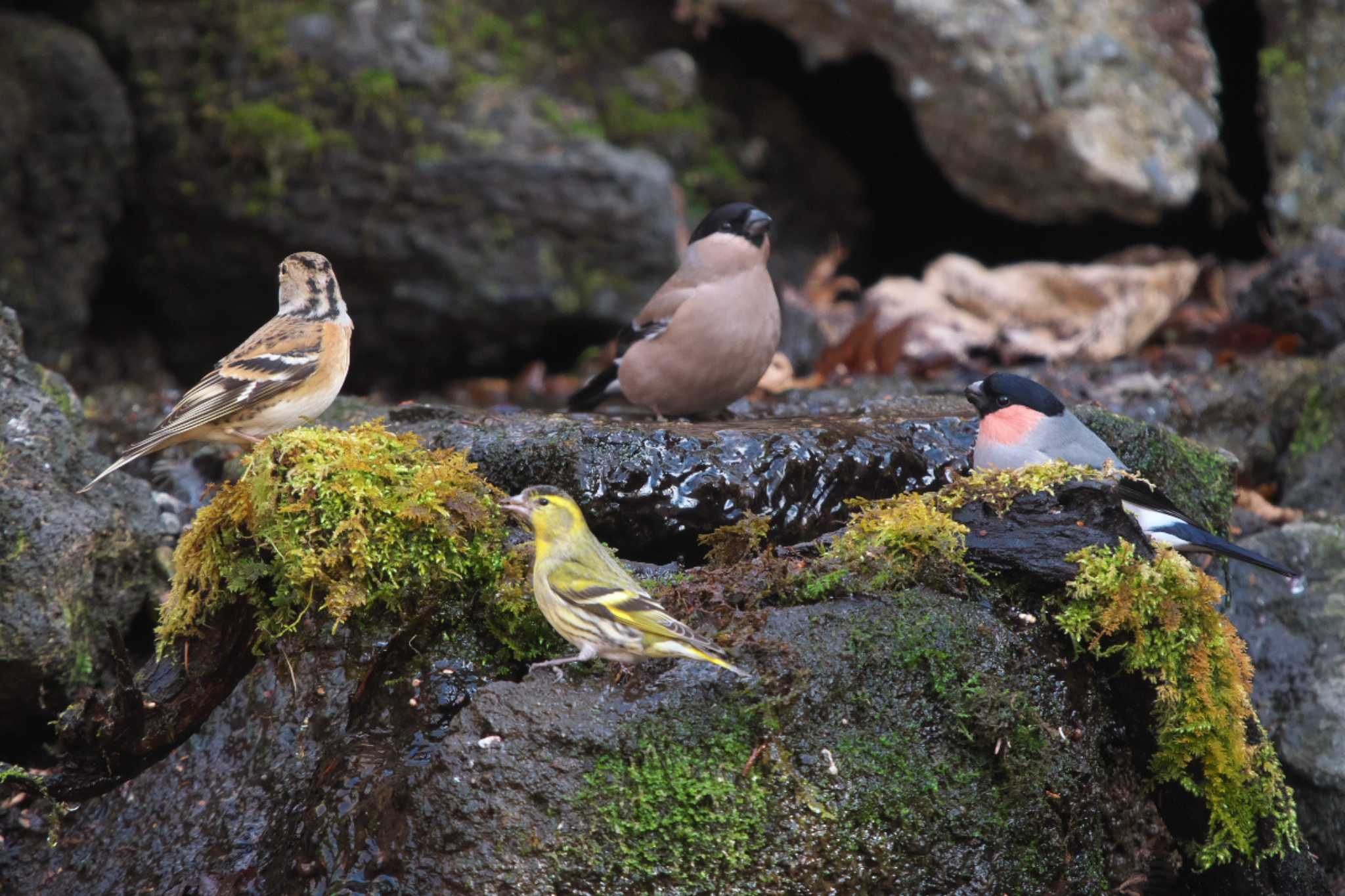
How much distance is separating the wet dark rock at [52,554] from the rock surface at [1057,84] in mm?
7888

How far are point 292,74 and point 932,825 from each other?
908 centimetres

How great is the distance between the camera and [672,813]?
384 centimetres

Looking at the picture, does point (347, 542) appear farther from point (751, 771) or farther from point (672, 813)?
point (751, 771)

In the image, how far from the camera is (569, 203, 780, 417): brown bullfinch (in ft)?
23.3

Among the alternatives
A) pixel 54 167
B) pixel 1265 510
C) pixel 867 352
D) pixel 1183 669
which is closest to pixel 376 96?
pixel 54 167

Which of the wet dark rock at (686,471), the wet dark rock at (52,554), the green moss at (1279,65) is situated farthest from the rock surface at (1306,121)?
the wet dark rock at (52,554)

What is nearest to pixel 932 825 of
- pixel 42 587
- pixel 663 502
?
pixel 663 502

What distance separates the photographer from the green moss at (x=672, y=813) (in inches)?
150

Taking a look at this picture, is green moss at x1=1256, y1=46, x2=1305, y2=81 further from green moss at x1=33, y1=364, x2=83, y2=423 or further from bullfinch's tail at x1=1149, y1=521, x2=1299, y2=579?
green moss at x1=33, y1=364, x2=83, y2=423

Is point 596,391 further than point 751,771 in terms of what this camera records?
Yes

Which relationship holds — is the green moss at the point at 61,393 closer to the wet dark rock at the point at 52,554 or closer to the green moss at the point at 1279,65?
the wet dark rock at the point at 52,554

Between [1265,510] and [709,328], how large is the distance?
3.79 m

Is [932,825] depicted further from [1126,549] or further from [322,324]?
[322,324]

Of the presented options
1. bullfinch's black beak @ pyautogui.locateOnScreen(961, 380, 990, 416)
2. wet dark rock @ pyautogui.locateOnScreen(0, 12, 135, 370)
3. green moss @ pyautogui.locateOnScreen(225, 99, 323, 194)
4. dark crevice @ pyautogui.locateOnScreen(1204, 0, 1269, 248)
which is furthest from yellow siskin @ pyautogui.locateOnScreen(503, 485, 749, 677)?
dark crevice @ pyautogui.locateOnScreen(1204, 0, 1269, 248)
